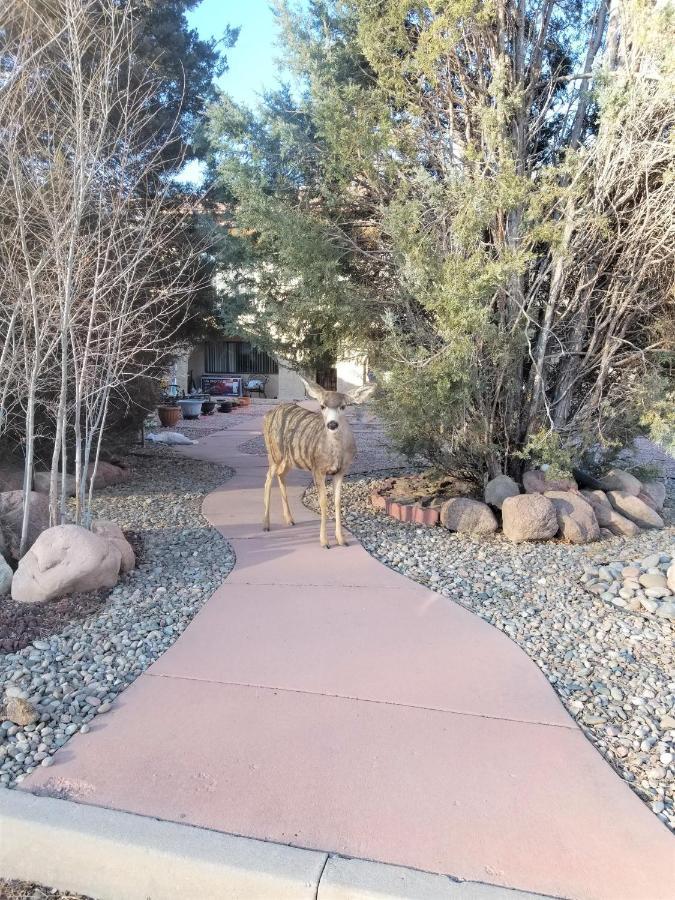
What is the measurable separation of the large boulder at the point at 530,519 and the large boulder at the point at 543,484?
2.23 ft

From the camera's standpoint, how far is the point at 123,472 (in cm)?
1000

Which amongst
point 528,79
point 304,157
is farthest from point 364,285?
point 528,79

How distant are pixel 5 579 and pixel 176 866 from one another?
11.2 feet

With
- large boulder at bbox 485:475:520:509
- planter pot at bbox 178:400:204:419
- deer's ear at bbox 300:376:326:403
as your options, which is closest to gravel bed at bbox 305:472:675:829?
large boulder at bbox 485:475:520:509

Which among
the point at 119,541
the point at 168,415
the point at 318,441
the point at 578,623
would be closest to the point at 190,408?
the point at 168,415

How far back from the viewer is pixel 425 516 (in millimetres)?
7441

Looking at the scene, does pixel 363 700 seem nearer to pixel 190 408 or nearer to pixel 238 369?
pixel 190 408

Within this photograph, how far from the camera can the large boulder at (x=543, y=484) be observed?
736cm

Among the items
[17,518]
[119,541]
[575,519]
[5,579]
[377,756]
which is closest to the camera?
[377,756]

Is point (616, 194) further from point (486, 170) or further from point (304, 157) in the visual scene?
point (304, 157)

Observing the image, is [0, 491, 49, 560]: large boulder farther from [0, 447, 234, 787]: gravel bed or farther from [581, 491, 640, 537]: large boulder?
[581, 491, 640, 537]: large boulder

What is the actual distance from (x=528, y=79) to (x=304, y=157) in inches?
111

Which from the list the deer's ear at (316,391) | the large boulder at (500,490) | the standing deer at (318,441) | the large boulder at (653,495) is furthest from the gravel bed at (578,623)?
the deer's ear at (316,391)

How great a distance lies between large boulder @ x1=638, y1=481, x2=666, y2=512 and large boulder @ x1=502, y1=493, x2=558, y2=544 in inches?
80.3
